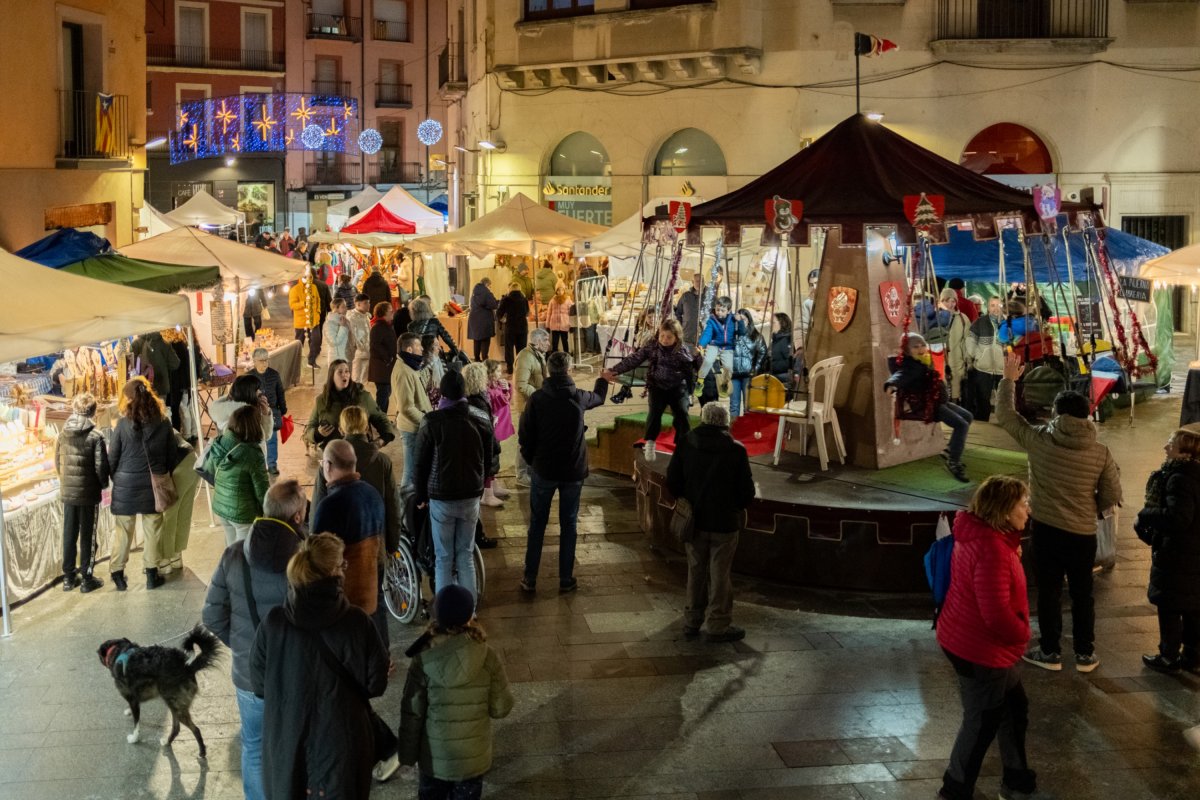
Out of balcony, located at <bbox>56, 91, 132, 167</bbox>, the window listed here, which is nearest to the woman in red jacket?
balcony, located at <bbox>56, 91, 132, 167</bbox>

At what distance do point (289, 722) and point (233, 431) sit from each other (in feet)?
12.1

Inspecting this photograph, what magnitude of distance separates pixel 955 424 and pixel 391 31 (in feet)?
161

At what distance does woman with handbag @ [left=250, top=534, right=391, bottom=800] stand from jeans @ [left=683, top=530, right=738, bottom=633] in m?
3.73

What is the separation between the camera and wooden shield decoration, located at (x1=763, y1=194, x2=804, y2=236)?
10805mm

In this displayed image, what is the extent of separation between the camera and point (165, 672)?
22.6 ft

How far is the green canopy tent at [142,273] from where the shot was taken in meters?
12.5

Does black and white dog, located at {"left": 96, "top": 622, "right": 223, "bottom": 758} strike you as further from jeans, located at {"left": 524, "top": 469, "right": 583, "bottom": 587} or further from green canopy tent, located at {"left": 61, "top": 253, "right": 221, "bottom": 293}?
green canopy tent, located at {"left": 61, "top": 253, "right": 221, "bottom": 293}

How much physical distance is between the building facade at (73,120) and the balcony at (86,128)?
0.05 ft

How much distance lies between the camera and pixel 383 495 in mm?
8055

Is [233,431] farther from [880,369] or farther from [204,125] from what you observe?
[204,125]

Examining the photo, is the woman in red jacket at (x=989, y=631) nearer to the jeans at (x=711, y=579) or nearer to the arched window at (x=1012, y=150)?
the jeans at (x=711, y=579)

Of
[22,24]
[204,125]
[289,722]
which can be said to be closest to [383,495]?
[289,722]

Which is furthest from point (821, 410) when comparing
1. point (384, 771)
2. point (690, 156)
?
point (690, 156)

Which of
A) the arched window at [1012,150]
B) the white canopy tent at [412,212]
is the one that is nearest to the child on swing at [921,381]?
the arched window at [1012,150]
